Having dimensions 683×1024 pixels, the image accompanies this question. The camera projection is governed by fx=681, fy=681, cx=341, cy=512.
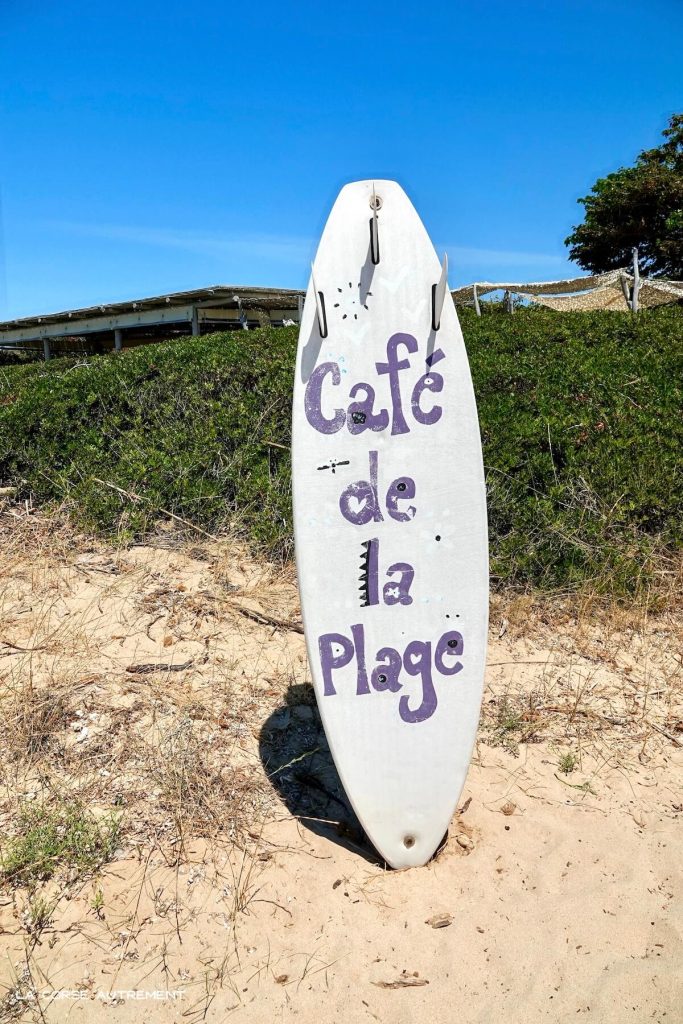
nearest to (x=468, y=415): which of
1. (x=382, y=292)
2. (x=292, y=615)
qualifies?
(x=382, y=292)

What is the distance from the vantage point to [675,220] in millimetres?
17906

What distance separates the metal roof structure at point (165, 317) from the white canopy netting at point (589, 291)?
7.36 m

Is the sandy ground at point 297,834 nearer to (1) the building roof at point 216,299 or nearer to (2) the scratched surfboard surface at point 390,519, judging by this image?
(2) the scratched surfboard surface at point 390,519

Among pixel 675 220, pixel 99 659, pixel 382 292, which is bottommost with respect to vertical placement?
pixel 99 659

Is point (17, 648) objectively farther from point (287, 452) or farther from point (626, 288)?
point (626, 288)

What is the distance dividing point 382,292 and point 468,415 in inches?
19.5

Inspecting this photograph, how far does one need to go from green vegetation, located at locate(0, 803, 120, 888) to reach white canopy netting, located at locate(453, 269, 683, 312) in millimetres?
9152

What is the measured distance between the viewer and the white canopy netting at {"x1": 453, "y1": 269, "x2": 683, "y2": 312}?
1029 centimetres

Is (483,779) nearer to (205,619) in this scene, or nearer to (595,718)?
(595,718)

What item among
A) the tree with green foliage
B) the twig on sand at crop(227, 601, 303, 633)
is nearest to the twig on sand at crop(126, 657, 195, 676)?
the twig on sand at crop(227, 601, 303, 633)

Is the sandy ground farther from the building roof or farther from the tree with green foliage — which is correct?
the tree with green foliage

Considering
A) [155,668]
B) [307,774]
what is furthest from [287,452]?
[307,774]

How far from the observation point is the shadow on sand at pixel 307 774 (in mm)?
2520

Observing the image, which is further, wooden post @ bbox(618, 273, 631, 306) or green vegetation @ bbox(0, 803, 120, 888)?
wooden post @ bbox(618, 273, 631, 306)
